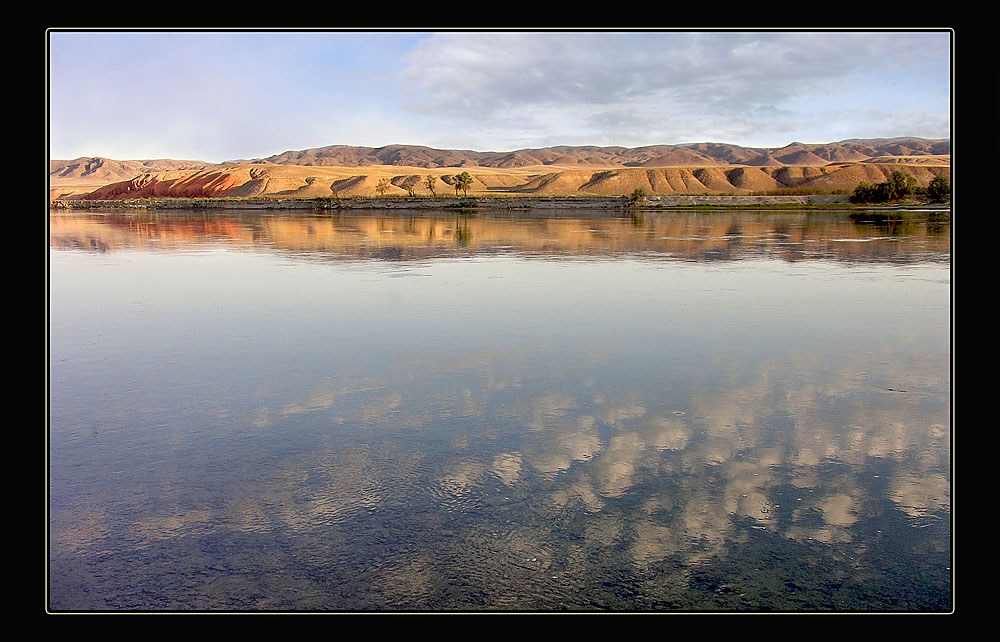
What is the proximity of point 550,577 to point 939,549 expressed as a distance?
2.17 metres

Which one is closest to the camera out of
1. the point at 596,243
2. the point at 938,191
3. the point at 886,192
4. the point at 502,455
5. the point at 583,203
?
the point at 502,455

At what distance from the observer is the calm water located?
4043 millimetres

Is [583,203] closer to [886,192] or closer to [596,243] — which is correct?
[886,192]

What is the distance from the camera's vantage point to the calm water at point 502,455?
404 cm

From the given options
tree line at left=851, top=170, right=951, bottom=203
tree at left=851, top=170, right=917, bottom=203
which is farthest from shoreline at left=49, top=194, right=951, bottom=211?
tree line at left=851, top=170, right=951, bottom=203

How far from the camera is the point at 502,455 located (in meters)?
5.75

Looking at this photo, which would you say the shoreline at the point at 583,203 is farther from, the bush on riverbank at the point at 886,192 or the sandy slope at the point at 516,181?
the sandy slope at the point at 516,181

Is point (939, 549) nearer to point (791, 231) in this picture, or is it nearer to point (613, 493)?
point (613, 493)

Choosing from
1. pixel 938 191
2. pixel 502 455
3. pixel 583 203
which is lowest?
pixel 502 455

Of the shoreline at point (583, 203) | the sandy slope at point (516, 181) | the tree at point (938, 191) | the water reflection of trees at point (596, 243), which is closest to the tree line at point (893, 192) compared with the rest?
the tree at point (938, 191)

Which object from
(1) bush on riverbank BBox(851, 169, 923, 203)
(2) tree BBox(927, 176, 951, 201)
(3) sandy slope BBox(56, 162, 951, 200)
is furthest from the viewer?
(3) sandy slope BBox(56, 162, 951, 200)

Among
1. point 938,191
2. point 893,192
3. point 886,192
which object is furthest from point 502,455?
point 938,191

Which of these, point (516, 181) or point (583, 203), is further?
point (516, 181)

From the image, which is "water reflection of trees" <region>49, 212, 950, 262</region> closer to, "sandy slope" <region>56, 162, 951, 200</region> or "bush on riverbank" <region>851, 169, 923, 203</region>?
"bush on riverbank" <region>851, 169, 923, 203</region>
